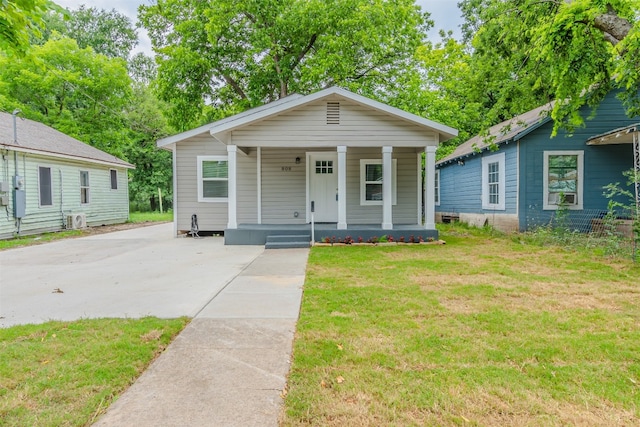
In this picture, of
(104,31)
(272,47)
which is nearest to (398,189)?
(272,47)

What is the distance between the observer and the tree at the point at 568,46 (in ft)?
19.8

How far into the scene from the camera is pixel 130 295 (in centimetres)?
468

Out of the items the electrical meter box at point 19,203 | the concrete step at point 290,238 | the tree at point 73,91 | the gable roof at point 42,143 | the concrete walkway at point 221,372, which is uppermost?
the tree at point 73,91

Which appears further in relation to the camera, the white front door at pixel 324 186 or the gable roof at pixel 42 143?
the gable roof at pixel 42 143

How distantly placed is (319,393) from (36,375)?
1.94 m

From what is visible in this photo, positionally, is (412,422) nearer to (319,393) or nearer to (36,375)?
(319,393)

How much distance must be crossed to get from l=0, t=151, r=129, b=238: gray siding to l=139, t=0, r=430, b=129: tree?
475 centimetres

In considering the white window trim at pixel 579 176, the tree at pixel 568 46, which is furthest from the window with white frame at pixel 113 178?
the white window trim at pixel 579 176

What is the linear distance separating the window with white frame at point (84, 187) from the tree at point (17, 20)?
47.1 feet

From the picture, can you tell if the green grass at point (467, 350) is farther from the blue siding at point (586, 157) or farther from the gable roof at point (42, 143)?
the gable roof at point (42, 143)

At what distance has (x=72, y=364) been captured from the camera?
267 centimetres

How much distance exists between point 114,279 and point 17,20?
402cm

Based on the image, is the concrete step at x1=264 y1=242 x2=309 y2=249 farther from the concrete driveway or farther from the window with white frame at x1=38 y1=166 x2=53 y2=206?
the window with white frame at x1=38 y1=166 x2=53 y2=206

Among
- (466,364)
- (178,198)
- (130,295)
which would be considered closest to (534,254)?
(466,364)
